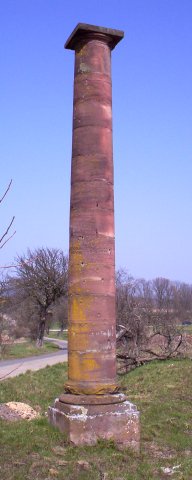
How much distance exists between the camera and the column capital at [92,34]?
8735 millimetres

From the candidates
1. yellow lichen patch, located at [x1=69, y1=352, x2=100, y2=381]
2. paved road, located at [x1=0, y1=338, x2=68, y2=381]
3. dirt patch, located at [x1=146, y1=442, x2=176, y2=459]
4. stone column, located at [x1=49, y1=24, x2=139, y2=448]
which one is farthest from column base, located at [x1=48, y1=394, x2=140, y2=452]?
paved road, located at [x1=0, y1=338, x2=68, y2=381]

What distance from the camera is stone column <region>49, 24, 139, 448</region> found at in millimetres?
7852

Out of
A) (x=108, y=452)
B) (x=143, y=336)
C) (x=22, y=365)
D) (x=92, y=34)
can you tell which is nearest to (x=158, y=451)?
(x=108, y=452)

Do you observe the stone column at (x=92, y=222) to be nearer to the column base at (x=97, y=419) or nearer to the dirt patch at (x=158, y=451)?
the column base at (x=97, y=419)

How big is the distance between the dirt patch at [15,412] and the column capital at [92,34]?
6.48 meters

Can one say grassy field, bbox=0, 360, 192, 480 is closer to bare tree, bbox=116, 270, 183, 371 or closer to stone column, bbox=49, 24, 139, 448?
stone column, bbox=49, 24, 139, 448

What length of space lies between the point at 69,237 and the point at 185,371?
1010cm

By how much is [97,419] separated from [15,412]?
392cm

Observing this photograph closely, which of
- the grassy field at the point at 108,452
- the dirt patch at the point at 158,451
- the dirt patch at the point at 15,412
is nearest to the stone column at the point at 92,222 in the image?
the grassy field at the point at 108,452

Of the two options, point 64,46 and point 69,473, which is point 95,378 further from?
point 64,46

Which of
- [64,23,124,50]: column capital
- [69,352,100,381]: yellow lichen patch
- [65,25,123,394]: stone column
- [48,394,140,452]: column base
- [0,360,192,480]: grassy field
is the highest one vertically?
[64,23,124,50]: column capital

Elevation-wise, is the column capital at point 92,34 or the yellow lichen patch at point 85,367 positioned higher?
the column capital at point 92,34

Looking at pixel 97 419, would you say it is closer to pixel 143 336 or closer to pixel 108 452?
pixel 108 452

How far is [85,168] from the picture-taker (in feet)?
27.9
